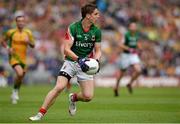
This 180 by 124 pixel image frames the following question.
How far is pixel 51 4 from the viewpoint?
38469 millimetres

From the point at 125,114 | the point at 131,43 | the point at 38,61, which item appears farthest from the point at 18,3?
the point at 125,114

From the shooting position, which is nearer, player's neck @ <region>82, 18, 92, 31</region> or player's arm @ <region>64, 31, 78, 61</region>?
player's arm @ <region>64, 31, 78, 61</region>

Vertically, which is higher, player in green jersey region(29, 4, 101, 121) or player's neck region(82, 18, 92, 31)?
player's neck region(82, 18, 92, 31)

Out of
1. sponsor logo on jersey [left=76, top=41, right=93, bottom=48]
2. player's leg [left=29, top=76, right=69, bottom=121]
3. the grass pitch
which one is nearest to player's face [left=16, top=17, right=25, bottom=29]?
the grass pitch

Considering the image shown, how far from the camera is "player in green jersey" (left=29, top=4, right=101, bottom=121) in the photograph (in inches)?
550

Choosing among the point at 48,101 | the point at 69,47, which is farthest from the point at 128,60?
the point at 48,101

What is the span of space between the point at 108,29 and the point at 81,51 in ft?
77.4

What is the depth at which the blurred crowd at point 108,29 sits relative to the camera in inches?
1394

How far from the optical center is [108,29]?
38000mm

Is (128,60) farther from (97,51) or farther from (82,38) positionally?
(82,38)

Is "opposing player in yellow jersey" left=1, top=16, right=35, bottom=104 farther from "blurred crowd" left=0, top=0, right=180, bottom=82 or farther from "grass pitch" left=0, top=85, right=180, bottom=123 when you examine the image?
"blurred crowd" left=0, top=0, right=180, bottom=82

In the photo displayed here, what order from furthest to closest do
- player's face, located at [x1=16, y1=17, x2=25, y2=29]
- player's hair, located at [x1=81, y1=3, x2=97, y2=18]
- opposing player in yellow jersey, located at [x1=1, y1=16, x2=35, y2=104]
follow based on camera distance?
opposing player in yellow jersey, located at [x1=1, y1=16, x2=35, y2=104] → player's face, located at [x1=16, y1=17, x2=25, y2=29] → player's hair, located at [x1=81, y1=3, x2=97, y2=18]

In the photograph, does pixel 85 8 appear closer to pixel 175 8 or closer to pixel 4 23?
pixel 4 23

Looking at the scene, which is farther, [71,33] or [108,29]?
[108,29]
